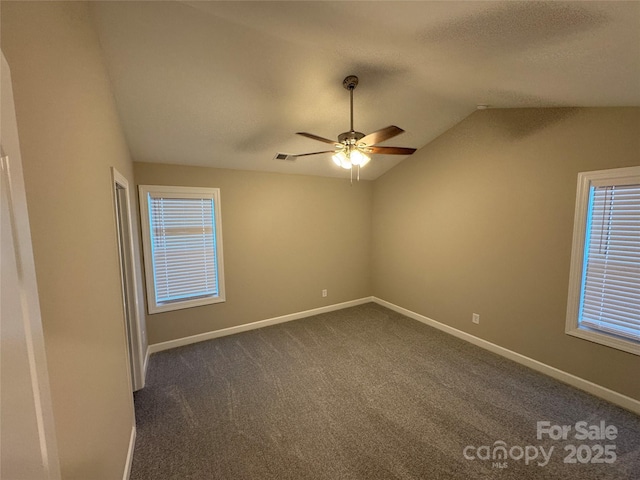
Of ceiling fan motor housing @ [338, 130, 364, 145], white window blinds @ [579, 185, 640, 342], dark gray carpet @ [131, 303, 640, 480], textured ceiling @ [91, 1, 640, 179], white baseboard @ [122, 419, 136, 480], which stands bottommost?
dark gray carpet @ [131, 303, 640, 480]

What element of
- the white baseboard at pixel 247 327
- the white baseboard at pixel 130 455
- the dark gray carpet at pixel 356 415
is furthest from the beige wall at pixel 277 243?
the white baseboard at pixel 130 455

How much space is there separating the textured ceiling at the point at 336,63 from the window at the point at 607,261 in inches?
27.4

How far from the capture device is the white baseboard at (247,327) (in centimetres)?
338

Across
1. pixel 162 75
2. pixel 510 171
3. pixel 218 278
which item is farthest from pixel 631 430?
pixel 162 75

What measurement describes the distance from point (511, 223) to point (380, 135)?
198 cm

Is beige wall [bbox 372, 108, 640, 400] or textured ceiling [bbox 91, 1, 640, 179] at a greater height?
textured ceiling [bbox 91, 1, 640, 179]

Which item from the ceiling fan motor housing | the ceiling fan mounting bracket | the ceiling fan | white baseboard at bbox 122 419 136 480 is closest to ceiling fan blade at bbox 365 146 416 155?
the ceiling fan

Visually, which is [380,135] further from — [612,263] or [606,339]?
[606,339]

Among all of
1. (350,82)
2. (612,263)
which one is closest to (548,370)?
(612,263)

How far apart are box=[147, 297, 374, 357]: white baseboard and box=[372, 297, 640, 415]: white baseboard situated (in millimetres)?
1246

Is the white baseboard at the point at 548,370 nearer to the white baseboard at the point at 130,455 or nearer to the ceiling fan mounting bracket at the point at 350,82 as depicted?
the ceiling fan mounting bracket at the point at 350,82

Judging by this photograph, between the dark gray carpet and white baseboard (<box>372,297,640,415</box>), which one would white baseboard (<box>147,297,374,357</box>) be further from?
white baseboard (<box>372,297,640,415</box>)

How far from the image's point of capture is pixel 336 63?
2.06m

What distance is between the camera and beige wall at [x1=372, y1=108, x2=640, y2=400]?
2.41 meters
